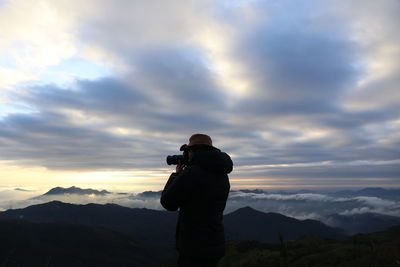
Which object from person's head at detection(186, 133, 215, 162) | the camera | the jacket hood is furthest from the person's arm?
the camera

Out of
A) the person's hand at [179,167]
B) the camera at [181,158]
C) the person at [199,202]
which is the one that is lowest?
the person at [199,202]

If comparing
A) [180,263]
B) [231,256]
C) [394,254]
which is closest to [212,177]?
[180,263]

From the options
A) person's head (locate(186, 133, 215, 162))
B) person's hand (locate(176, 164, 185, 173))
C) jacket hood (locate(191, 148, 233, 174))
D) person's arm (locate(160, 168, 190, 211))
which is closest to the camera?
person's arm (locate(160, 168, 190, 211))

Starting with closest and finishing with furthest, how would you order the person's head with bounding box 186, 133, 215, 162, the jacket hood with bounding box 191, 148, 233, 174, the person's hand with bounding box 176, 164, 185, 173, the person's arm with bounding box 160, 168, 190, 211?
the person's arm with bounding box 160, 168, 190, 211 < the jacket hood with bounding box 191, 148, 233, 174 < the person's head with bounding box 186, 133, 215, 162 < the person's hand with bounding box 176, 164, 185, 173

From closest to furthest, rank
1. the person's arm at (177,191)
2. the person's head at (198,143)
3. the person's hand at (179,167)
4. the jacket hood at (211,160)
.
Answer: the person's arm at (177,191) < the jacket hood at (211,160) < the person's head at (198,143) < the person's hand at (179,167)

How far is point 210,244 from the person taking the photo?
17.9 ft

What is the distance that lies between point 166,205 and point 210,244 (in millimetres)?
975

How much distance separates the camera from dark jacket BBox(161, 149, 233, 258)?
5.32 metres

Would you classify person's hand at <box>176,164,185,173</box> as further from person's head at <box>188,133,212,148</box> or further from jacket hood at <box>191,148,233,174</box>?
person's head at <box>188,133,212,148</box>

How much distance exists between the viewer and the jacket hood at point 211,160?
552 cm

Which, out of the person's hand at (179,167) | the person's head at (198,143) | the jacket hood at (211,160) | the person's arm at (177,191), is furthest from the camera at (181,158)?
the person's arm at (177,191)

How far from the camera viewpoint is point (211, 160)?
5.56 meters

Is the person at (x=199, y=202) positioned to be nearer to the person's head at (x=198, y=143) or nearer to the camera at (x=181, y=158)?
the person's head at (x=198, y=143)

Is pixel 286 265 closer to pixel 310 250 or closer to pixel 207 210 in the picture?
pixel 207 210
